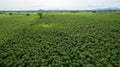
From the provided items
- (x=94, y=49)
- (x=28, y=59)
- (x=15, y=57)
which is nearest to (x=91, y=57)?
(x=94, y=49)

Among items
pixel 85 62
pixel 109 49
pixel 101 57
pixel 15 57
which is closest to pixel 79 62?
pixel 85 62

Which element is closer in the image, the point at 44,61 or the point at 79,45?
the point at 44,61

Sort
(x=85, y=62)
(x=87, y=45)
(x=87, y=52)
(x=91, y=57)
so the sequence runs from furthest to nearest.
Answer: (x=87, y=45), (x=87, y=52), (x=91, y=57), (x=85, y=62)

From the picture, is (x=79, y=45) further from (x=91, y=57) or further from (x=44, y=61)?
(x=44, y=61)

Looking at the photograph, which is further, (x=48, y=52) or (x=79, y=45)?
(x=79, y=45)

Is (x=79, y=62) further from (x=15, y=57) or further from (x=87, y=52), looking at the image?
(x=15, y=57)

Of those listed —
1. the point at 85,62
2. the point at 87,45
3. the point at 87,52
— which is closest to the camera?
the point at 85,62

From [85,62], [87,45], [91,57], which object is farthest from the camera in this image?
[87,45]
